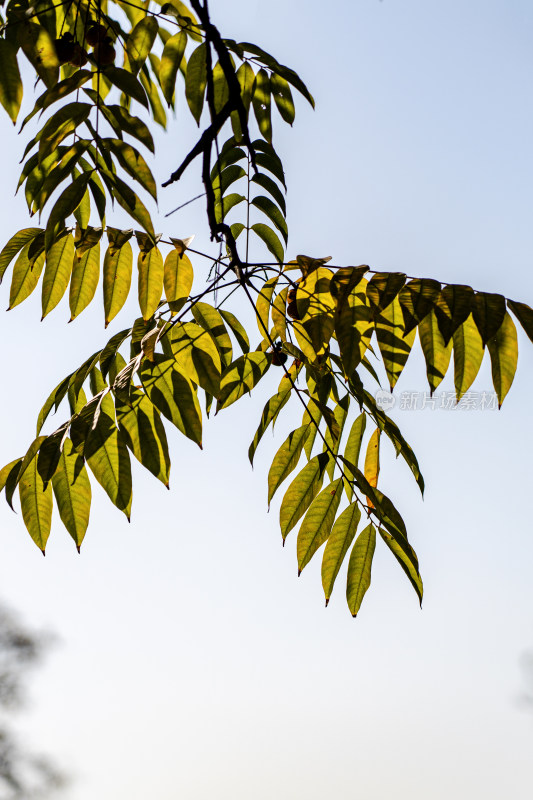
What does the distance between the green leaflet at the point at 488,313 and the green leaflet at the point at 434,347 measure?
0.17ft

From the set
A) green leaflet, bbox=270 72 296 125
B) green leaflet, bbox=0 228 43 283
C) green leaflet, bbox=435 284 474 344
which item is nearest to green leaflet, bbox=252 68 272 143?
green leaflet, bbox=270 72 296 125

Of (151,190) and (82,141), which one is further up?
(82,141)

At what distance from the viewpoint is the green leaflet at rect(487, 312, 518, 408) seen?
0.98m

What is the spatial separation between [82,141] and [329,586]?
2.55ft

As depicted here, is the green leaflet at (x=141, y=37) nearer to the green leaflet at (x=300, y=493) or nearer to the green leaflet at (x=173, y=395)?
the green leaflet at (x=173, y=395)

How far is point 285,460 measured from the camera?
124 cm

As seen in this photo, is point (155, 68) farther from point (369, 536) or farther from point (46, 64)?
point (369, 536)

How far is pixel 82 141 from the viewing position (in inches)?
42.1

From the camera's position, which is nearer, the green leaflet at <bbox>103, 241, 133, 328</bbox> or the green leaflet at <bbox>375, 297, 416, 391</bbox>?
the green leaflet at <bbox>375, 297, 416, 391</bbox>

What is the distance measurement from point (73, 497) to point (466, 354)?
0.62 metres

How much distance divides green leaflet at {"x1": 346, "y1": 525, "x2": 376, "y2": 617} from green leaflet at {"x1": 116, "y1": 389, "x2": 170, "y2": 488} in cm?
35

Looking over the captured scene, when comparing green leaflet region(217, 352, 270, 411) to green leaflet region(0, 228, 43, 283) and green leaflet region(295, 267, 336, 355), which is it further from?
green leaflet region(0, 228, 43, 283)

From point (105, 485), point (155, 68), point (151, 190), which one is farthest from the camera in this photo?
point (155, 68)

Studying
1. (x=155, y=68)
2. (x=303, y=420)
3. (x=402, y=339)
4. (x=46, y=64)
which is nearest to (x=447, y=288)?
(x=402, y=339)
